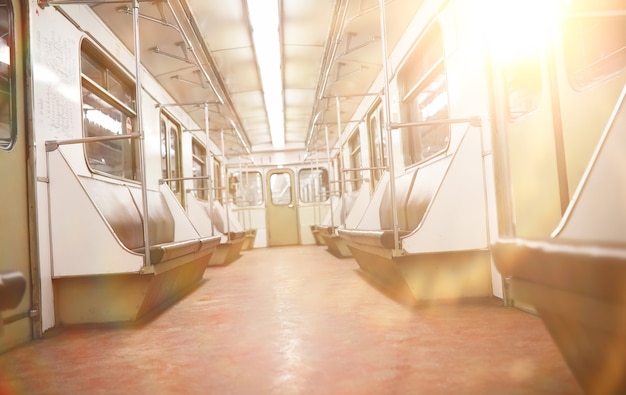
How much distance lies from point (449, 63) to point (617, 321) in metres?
3.19

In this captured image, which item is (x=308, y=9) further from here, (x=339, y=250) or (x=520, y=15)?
(x=339, y=250)

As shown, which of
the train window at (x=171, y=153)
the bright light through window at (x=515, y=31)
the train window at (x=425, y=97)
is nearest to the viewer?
the bright light through window at (x=515, y=31)

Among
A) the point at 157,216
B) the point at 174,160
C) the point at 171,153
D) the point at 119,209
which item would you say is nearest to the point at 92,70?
the point at 119,209

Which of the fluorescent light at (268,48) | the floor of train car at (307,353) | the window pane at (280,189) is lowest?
the floor of train car at (307,353)

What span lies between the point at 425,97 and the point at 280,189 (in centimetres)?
794

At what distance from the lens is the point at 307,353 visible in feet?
6.78

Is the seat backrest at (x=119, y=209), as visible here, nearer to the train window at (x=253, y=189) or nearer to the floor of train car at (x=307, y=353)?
the floor of train car at (x=307, y=353)

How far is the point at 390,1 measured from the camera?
402 cm

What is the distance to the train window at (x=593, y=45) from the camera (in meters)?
1.93

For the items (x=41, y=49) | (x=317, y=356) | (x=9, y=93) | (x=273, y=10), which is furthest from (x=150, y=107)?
(x=317, y=356)

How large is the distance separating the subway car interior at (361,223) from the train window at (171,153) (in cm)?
67

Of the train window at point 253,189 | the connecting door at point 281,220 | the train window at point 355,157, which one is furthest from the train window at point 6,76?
the connecting door at point 281,220

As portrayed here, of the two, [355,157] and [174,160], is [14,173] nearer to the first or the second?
[174,160]

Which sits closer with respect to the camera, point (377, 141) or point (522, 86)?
point (522, 86)
